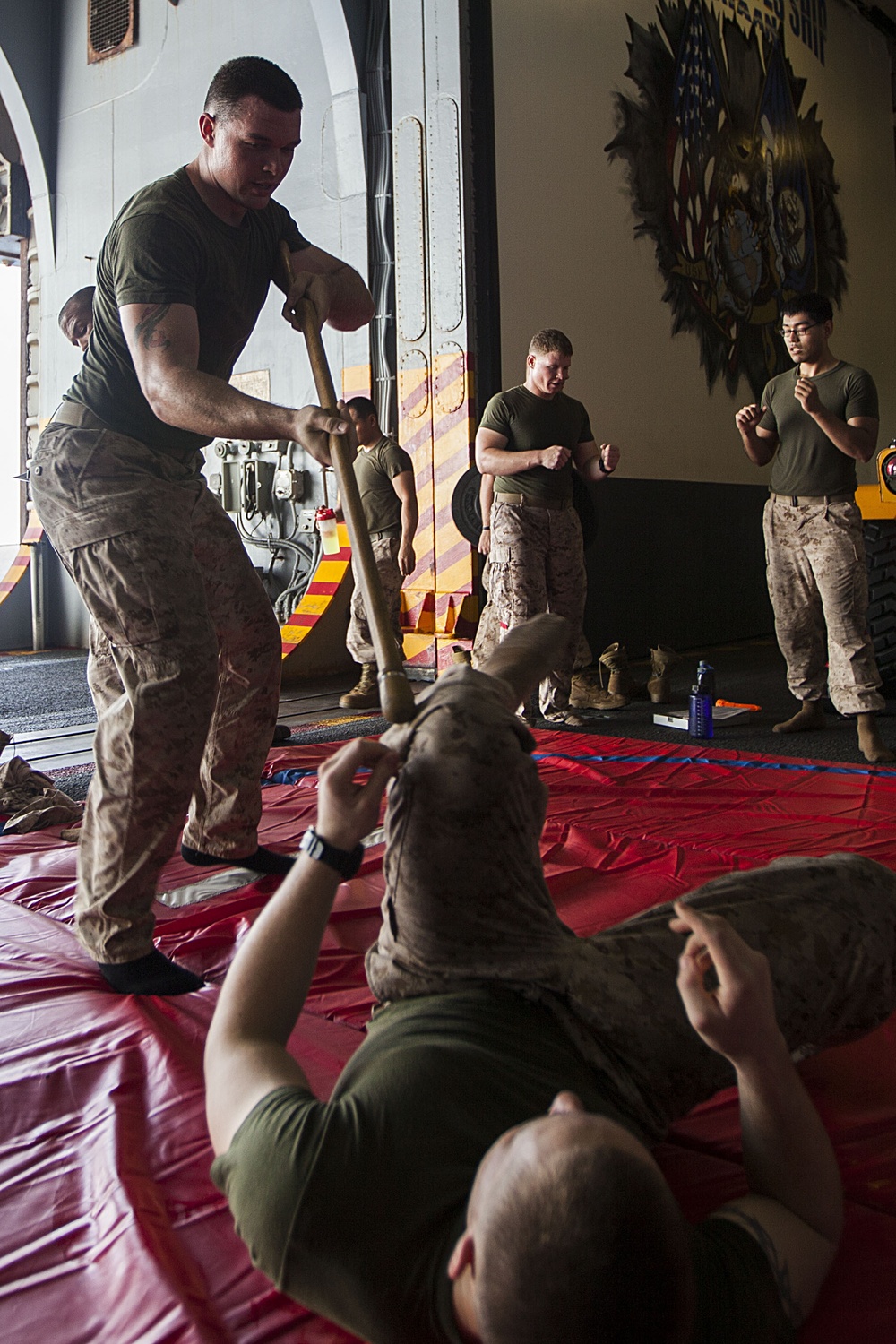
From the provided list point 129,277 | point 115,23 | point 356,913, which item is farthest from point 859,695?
point 115,23

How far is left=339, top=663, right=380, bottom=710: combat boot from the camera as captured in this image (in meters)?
5.11

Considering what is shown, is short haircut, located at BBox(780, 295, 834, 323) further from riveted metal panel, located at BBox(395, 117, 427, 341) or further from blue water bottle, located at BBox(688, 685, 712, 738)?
riveted metal panel, located at BBox(395, 117, 427, 341)

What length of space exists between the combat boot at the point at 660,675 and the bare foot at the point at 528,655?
11.6 ft

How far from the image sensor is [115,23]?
7891mm

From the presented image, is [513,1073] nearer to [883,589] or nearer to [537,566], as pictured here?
[537,566]

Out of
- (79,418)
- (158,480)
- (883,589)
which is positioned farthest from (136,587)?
(883,589)

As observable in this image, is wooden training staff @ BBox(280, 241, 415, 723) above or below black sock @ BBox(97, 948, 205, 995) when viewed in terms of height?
above

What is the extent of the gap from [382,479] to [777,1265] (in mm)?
4866

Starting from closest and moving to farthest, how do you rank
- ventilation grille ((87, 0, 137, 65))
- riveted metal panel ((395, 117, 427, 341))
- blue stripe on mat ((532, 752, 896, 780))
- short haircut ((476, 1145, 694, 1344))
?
short haircut ((476, 1145, 694, 1344)) < blue stripe on mat ((532, 752, 896, 780)) < riveted metal panel ((395, 117, 427, 341)) < ventilation grille ((87, 0, 137, 65))

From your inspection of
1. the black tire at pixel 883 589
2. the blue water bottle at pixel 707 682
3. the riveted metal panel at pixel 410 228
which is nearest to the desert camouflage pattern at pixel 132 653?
the blue water bottle at pixel 707 682

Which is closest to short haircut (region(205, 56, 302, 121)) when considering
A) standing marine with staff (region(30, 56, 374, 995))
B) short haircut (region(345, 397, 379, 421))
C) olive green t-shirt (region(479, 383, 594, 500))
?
standing marine with staff (region(30, 56, 374, 995))

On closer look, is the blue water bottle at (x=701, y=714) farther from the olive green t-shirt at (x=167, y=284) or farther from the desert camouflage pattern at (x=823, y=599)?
the olive green t-shirt at (x=167, y=284)

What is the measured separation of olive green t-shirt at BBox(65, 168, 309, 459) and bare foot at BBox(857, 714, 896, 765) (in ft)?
8.69

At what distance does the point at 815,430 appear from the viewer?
156 inches
